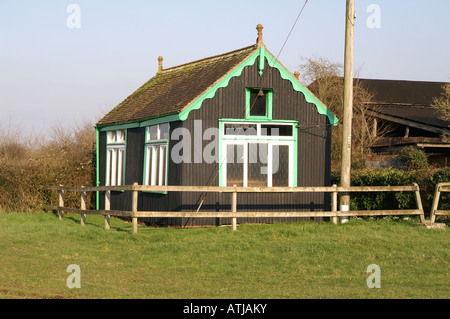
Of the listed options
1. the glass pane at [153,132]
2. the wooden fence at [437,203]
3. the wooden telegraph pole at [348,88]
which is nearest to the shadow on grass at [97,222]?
the glass pane at [153,132]

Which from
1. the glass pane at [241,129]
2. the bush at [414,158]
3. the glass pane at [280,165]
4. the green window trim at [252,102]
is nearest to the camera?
the glass pane at [241,129]

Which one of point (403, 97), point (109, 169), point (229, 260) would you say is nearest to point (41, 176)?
point (109, 169)

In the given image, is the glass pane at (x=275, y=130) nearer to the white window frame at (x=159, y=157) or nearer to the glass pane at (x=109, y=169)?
the white window frame at (x=159, y=157)

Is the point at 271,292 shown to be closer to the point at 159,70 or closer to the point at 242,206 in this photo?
the point at 242,206

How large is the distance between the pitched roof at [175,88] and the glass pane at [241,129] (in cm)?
137

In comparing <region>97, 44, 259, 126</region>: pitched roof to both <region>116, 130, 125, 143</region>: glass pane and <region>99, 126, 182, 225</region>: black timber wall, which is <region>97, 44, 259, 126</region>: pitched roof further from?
<region>99, 126, 182, 225</region>: black timber wall

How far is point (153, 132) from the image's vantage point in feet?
68.4

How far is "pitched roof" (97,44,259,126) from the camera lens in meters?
19.7

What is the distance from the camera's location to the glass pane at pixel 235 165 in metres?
19.2

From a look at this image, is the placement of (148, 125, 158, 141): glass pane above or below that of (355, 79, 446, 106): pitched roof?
below

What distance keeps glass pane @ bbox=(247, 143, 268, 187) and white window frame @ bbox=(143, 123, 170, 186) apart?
249cm

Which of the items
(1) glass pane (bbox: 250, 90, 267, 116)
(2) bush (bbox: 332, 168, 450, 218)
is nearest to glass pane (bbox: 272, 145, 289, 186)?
(1) glass pane (bbox: 250, 90, 267, 116)

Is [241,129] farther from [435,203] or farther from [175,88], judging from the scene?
[435,203]
